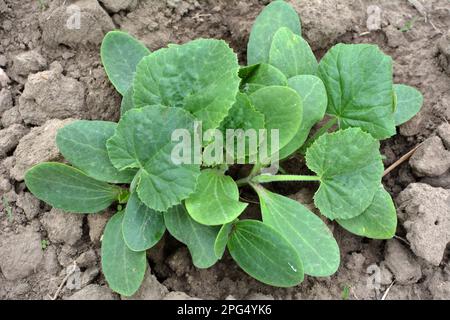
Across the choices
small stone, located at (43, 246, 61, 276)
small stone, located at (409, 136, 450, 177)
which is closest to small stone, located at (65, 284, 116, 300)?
small stone, located at (43, 246, 61, 276)

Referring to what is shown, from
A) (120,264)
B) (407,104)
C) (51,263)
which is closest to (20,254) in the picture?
(51,263)

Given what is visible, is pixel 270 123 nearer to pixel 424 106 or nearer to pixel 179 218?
pixel 179 218

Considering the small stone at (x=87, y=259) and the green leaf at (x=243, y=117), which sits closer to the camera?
the green leaf at (x=243, y=117)

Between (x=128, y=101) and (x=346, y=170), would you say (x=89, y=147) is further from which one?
(x=346, y=170)

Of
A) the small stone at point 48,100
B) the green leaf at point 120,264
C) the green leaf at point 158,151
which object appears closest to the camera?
the green leaf at point 158,151

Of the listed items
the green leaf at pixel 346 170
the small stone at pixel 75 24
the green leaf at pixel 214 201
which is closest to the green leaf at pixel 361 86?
the green leaf at pixel 346 170

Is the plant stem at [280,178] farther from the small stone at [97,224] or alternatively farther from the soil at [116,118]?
the small stone at [97,224]

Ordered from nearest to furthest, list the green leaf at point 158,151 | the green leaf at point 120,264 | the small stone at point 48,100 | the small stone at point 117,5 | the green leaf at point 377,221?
the green leaf at point 158,151 → the green leaf at point 120,264 → the green leaf at point 377,221 → the small stone at point 48,100 → the small stone at point 117,5

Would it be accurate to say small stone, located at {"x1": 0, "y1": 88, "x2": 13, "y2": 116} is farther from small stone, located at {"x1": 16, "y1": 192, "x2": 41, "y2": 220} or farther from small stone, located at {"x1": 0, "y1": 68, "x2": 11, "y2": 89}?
small stone, located at {"x1": 16, "y1": 192, "x2": 41, "y2": 220}
